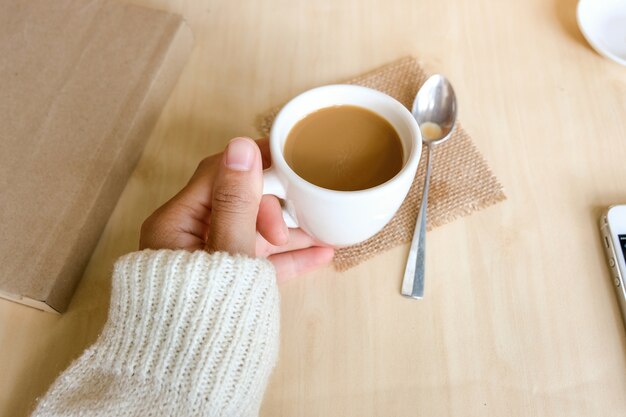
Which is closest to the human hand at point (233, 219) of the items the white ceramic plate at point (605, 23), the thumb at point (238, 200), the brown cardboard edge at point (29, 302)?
the thumb at point (238, 200)

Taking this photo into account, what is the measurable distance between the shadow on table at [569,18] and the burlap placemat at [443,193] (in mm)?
214

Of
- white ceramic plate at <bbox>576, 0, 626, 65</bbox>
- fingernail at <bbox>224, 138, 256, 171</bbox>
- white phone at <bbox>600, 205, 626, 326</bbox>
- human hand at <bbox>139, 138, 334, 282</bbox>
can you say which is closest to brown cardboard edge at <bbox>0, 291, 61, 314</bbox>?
human hand at <bbox>139, 138, 334, 282</bbox>

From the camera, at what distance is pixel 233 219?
0.37 meters

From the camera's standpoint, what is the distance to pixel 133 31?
Answer: 21.8 inches

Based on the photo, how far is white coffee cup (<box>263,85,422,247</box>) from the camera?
351 mm

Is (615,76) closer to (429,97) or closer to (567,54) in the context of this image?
(567,54)

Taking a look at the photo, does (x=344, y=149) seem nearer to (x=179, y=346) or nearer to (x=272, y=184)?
(x=272, y=184)

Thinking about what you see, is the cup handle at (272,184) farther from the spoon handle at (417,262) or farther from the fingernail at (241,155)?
the spoon handle at (417,262)

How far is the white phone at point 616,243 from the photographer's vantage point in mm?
439

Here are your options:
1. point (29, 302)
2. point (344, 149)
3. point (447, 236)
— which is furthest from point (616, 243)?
point (29, 302)

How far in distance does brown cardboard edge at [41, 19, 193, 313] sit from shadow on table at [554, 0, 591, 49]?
0.47m

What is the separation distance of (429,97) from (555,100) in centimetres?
15

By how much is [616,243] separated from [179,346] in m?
0.41

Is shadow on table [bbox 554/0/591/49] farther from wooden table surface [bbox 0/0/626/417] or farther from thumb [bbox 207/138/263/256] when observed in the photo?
thumb [bbox 207/138/263/256]
